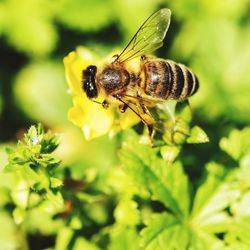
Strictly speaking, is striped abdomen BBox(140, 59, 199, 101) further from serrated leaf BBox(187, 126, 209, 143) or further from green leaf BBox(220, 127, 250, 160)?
green leaf BBox(220, 127, 250, 160)

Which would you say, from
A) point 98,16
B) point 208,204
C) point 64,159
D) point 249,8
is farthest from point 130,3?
point 208,204

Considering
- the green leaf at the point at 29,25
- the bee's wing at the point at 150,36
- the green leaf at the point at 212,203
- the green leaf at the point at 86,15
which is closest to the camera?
the bee's wing at the point at 150,36

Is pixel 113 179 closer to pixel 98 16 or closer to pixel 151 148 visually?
pixel 151 148

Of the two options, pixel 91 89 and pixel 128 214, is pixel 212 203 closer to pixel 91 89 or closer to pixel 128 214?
pixel 128 214

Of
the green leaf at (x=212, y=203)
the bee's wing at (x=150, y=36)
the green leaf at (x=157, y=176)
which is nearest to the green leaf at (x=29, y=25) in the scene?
the bee's wing at (x=150, y=36)

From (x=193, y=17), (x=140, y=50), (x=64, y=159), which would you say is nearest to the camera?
(x=140, y=50)

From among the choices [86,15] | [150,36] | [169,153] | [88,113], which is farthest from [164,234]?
[86,15]

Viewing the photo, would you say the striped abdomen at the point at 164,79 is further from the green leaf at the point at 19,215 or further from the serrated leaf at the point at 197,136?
the green leaf at the point at 19,215
